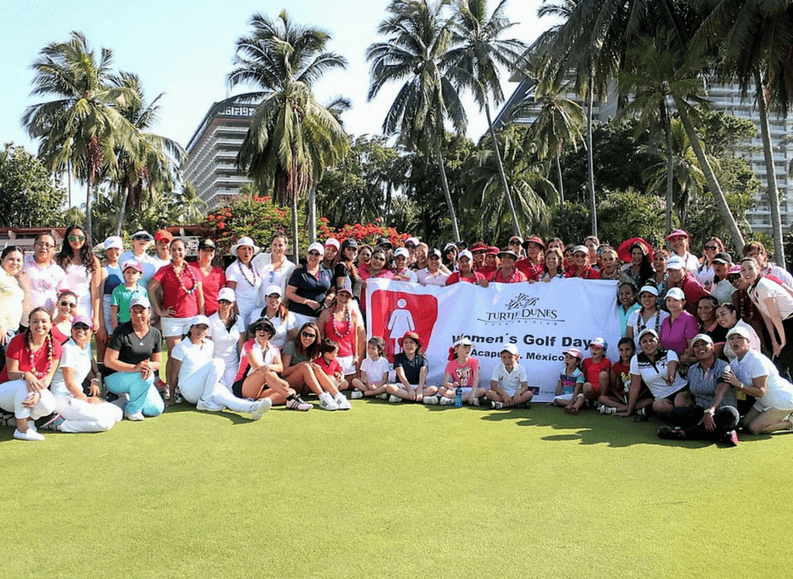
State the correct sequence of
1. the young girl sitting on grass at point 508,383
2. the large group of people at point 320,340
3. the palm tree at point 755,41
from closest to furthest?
the large group of people at point 320,340 < the young girl sitting on grass at point 508,383 < the palm tree at point 755,41

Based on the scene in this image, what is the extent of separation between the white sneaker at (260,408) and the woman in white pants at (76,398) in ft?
4.34

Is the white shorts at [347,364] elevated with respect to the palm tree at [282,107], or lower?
lower

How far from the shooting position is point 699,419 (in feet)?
21.0

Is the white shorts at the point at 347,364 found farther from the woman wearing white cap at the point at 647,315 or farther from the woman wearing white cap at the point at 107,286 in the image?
the woman wearing white cap at the point at 647,315

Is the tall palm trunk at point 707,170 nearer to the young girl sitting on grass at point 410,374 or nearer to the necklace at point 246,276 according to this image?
the young girl sitting on grass at point 410,374

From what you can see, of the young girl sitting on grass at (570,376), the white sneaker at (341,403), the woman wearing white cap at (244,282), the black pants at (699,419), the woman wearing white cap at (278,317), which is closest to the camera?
A: the black pants at (699,419)

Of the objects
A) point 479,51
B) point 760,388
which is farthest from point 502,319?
point 479,51

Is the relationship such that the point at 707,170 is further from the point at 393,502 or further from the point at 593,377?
the point at 393,502

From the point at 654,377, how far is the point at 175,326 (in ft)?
17.4

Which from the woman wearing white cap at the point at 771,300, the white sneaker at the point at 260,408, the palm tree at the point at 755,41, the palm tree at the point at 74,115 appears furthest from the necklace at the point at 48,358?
the palm tree at the point at 74,115

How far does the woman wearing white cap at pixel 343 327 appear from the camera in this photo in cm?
862

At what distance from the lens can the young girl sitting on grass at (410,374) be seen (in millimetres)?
8383

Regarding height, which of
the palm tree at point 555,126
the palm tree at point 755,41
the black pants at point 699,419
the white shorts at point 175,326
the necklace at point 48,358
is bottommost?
the black pants at point 699,419

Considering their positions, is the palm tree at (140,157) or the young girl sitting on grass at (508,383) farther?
the palm tree at (140,157)
